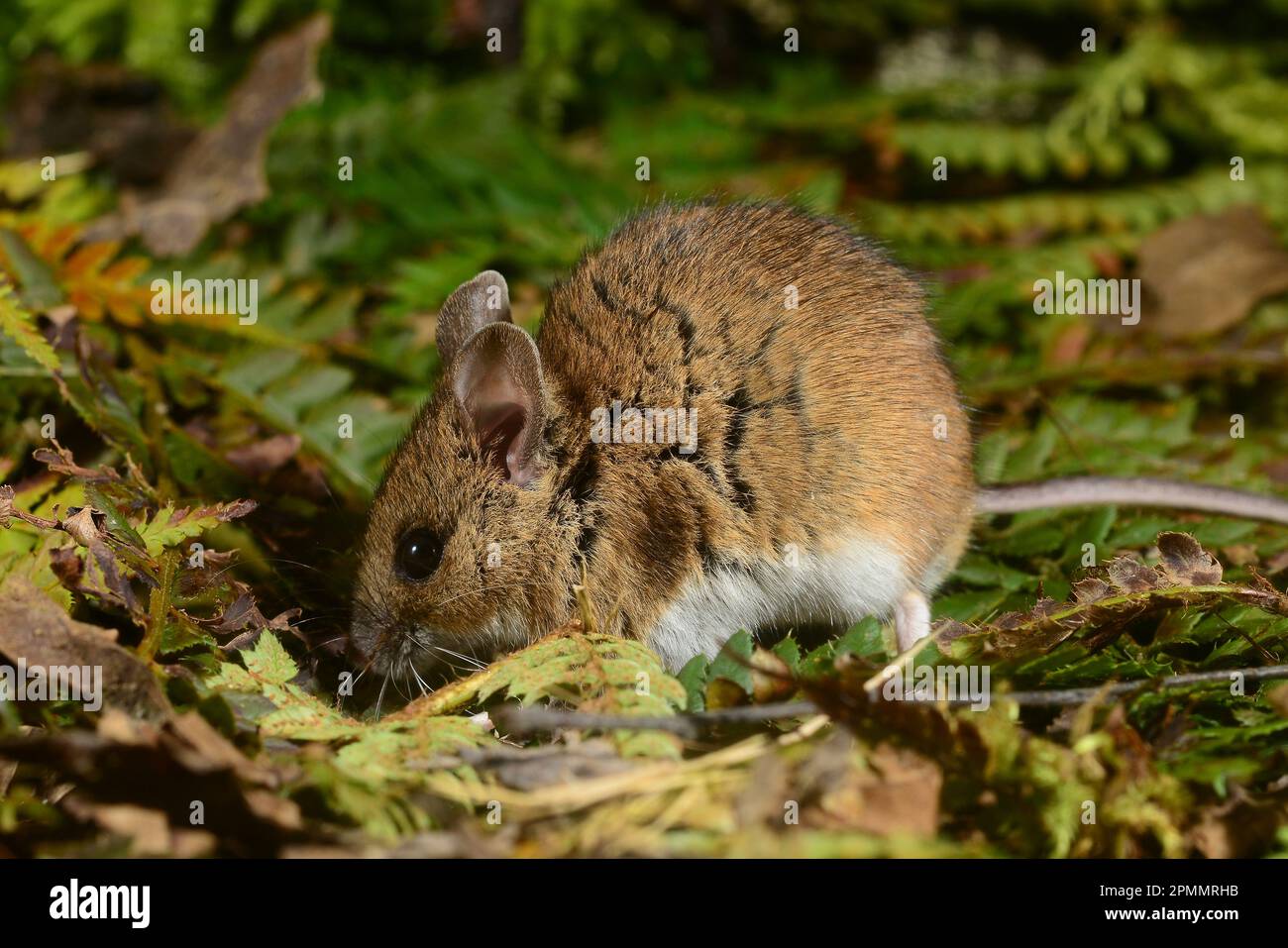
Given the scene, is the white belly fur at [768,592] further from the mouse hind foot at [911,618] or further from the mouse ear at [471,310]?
the mouse ear at [471,310]

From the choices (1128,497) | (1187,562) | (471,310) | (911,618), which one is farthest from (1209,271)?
(471,310)

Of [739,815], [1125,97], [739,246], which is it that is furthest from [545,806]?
[1125,97]

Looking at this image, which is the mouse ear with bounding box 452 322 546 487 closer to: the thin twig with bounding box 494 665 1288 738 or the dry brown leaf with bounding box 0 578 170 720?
the thin twig with bounding box 494 665 1288 738

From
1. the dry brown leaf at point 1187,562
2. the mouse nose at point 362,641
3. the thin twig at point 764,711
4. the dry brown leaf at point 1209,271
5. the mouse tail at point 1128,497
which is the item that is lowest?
the thin twig at point 764,711

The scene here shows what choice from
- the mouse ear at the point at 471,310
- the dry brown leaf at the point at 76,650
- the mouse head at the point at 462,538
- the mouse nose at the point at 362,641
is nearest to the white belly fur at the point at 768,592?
the mouse head at the point at 462,538

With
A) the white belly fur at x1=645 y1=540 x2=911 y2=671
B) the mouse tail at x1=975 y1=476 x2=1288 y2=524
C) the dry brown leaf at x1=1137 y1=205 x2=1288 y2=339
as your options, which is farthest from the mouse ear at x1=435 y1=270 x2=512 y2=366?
the dry brown leaf at x1=1137 y1=205 x2=1288 y2=339

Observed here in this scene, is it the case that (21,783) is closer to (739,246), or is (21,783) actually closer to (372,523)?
(372,523)

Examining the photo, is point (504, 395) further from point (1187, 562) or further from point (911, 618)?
point (1187, 562)
